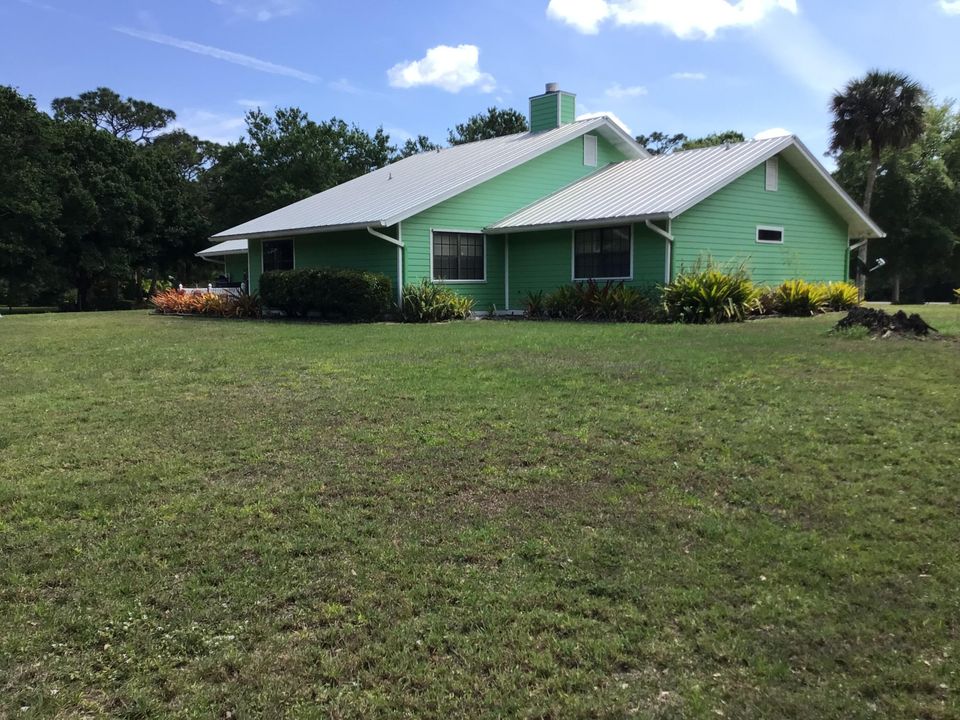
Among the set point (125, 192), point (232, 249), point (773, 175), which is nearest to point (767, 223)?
point (773, 175)

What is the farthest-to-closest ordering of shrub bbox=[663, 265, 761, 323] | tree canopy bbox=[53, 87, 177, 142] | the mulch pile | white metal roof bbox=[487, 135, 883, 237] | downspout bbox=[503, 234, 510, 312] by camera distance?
tree canopy bbox=[53, 87, 177, 142] → downspout bbox=[503, 234, 510, 312] → white metal roof bbox=[487, 135, 883, 237] → shrub bbox=[663, 265, 761, 323] → the mulch pile

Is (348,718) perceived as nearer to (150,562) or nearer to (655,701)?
(655,701)

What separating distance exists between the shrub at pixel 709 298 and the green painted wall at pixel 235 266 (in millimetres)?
22806

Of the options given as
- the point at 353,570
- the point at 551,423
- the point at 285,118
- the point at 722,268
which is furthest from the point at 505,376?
the point at 285,118

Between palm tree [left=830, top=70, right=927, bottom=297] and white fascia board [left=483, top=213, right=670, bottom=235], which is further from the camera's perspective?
palm tree [left=830, top=70, right=927, bottom=297]

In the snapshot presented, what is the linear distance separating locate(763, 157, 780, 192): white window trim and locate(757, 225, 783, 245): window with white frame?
0.94 m

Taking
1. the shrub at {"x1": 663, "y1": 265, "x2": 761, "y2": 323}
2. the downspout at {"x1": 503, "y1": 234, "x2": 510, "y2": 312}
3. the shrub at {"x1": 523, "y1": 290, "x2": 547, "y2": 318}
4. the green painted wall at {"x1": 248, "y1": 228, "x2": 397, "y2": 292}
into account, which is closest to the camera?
the shrub at {"x1": 663, "y1": 265, "x2": 761, "y2": 323}

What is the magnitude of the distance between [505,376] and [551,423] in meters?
2.11

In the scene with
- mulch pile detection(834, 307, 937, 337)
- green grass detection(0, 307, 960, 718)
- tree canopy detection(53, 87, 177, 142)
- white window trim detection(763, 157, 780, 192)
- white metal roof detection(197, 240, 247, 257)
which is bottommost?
green grass detection(0, 307, 960, 718)

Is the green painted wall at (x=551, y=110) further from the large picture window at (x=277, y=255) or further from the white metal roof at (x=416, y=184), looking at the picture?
the large picture window at (x=277, y=255)

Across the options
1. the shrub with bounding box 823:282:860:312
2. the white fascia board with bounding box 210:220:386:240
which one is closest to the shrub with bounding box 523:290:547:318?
the white fascia board with bounding box 210:220:386:240

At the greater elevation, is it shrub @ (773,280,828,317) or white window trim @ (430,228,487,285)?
white window trim @ (430,228,487,285)

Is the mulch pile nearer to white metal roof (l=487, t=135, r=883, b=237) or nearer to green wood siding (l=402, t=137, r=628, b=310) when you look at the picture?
white metal roof (l=487, t=135, r=883, b=237)

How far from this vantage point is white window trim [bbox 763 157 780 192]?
61.1ft
